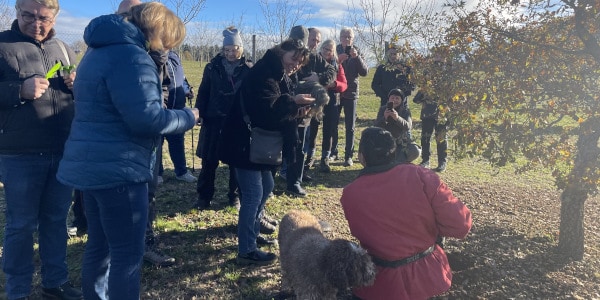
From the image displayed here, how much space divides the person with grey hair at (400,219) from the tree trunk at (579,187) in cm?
139

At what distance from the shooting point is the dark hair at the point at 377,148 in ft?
7.40

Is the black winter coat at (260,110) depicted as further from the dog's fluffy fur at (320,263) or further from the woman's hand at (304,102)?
the dog's fluffy fur at (320,263)

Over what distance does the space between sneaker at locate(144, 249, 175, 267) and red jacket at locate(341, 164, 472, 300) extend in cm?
179

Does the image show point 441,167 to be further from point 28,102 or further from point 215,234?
point 28,102

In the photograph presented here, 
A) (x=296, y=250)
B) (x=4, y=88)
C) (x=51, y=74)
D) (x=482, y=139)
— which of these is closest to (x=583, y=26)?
(x=482, y=139)

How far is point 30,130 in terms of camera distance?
2475 millimetres

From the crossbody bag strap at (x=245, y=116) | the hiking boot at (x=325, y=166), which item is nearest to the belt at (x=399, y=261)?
the crossbody bag strap at (x=245, y=116)

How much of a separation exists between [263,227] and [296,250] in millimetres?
1551

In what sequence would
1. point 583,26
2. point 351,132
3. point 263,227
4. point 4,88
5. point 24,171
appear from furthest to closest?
point 351,132, point 263,227, point 583,26, point 24,171, point 4,88

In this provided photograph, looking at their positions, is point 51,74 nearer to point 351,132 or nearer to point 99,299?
point 99,299

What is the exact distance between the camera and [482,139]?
3.10 m

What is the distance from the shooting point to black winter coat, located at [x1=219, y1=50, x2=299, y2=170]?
3.00 m

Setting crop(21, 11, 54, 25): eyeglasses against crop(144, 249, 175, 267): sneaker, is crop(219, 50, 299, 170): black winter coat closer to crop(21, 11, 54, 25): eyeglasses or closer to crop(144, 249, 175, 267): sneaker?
crop(144, 249, 175, 267): sneaker

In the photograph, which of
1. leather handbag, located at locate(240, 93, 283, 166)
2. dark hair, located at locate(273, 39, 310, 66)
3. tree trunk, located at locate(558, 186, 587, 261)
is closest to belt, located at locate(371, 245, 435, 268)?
leather handbag, located at locate(240, 93, 283, 166)
